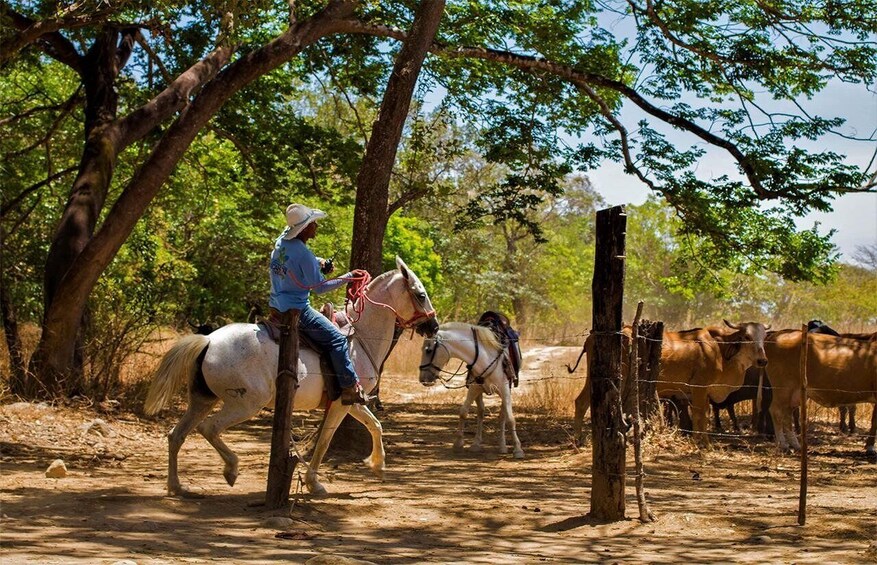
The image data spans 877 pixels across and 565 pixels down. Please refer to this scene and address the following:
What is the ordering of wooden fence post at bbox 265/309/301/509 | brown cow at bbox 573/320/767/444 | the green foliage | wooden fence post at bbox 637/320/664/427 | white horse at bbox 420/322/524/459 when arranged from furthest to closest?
the green foliage < brown cow at bbox 573/320/767/444 < white horse at bbox 420/322/524/459 < wooden fence post at bbox 637/320/664/427 < wooden fence post at bbox 265/309/301/509

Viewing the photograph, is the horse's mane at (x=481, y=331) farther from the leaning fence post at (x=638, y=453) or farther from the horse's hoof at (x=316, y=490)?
the leaning fence post at (x=638, y=453)

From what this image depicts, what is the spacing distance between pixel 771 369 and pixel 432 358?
203 inches

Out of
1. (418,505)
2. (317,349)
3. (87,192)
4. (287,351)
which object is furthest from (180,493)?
(87,192)

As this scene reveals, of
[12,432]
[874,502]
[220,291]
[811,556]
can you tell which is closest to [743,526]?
[811,556]

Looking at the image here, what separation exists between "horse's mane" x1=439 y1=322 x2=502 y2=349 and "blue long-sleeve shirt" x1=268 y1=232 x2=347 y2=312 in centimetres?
555

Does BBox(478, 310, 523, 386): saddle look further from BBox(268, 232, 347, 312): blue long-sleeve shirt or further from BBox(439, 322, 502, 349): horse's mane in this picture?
BBox(268, 232, 347, 312): blue long-sleeve shirt

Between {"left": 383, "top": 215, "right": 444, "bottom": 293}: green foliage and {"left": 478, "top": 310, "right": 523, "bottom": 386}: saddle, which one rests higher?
{"left": 383, "top": 215, "right": 444, "bottom": 293}: green foliage

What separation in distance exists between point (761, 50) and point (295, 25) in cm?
736

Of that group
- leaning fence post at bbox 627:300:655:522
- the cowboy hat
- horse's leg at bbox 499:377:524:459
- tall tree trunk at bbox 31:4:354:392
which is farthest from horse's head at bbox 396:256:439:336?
tall tree trunk at bbox 31:4:354:392

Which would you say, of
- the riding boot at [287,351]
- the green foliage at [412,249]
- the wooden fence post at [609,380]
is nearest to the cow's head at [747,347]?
the wooden fence post at [609,380]

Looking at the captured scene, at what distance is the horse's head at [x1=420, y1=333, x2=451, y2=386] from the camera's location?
15195 mm

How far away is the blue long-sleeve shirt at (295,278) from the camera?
9.73 m

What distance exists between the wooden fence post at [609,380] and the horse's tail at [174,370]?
372cm

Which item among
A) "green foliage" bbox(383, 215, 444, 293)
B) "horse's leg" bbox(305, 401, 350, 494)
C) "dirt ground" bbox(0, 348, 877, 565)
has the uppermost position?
"green foliage" bbox(383, 215, 444, 293)
